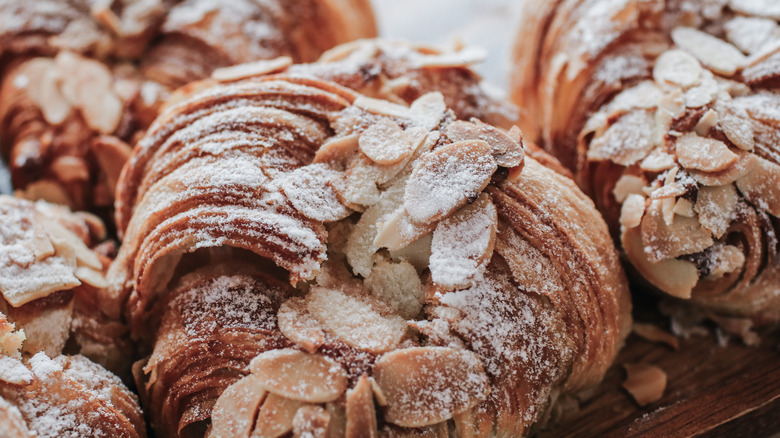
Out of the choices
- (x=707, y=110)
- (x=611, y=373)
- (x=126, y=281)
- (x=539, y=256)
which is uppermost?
(x=707, y=110)

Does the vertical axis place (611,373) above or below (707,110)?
below

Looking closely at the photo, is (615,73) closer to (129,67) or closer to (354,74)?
(354,74)

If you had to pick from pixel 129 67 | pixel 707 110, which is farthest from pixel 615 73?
pixel 129 67

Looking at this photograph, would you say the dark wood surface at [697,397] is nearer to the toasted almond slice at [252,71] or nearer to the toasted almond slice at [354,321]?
the toasted almond slice at [354,321]

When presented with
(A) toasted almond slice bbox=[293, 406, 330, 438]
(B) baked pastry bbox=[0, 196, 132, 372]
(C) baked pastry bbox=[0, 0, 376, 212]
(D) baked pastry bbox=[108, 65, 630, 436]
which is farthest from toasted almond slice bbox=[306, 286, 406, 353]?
(C) baked pastry bbox=[0, 0, 376, 212]

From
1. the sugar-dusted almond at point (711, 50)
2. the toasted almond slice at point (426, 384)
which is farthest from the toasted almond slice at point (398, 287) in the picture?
the sugar-dusted almond at point (711, 50)

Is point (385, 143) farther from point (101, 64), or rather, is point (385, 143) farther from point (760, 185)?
point (101, 64)
